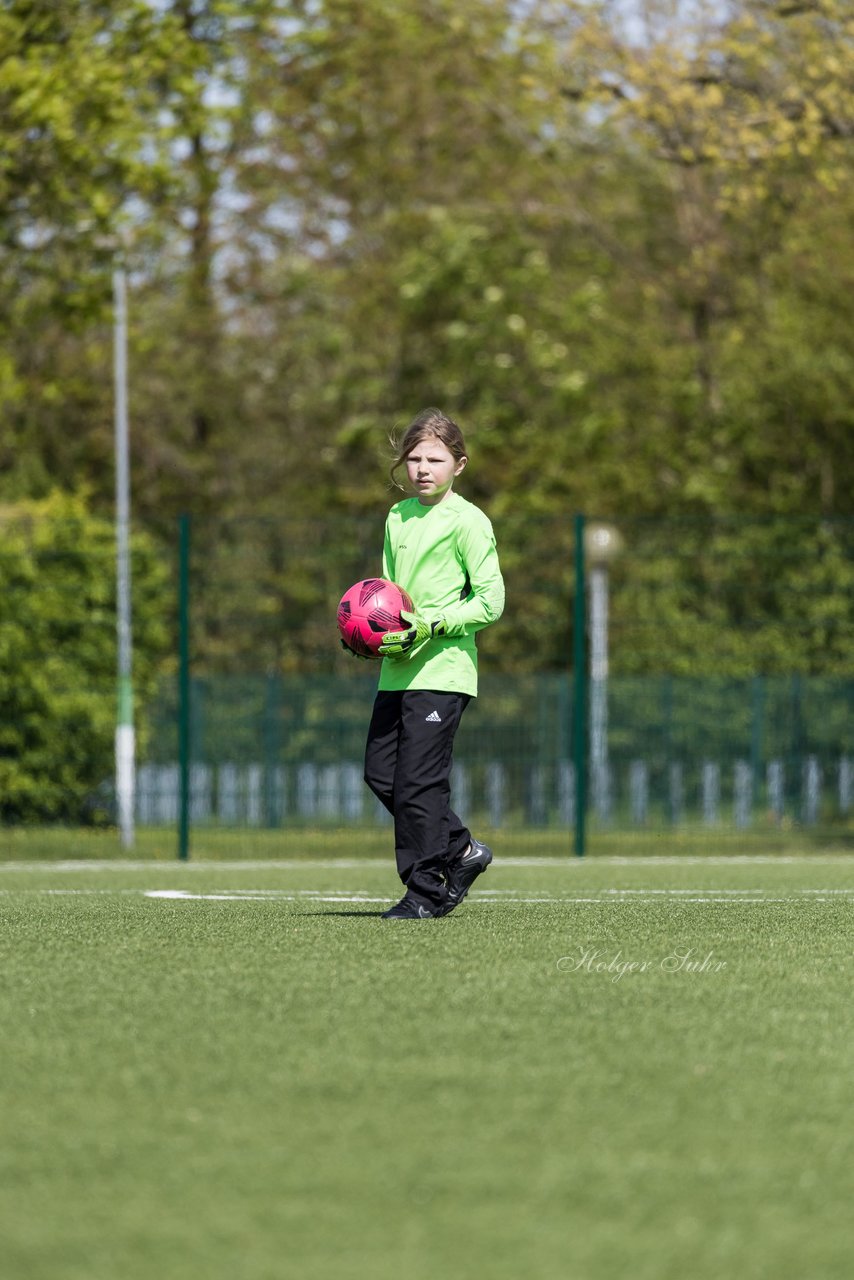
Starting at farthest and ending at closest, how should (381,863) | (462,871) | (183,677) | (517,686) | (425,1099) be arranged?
(517,686) < (183,677) < (381,863) < (462,871) < (425,1099)

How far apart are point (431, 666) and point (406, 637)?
25 cm

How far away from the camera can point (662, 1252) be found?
3004 millimetres

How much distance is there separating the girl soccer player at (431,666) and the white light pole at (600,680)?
10908mm

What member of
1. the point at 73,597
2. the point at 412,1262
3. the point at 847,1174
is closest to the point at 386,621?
the point at 847,1174

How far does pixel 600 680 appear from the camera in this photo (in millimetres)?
18906

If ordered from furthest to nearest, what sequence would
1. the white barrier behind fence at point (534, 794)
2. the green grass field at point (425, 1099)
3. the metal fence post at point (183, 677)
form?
the white barrier behind fence at point (534, 794), the metal fence post at point (183, 677), the green grass field at point (425, 1099)

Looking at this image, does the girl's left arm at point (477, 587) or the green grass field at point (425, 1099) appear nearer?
the green grass field at point (425, 1099)

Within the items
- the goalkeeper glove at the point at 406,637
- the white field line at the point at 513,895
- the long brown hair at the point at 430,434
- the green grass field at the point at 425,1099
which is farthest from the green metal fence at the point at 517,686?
the green grass field at the point at 425,1099

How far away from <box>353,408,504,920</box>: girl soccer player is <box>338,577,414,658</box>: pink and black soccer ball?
3.9 inches

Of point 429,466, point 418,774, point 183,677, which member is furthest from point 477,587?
point 183,677

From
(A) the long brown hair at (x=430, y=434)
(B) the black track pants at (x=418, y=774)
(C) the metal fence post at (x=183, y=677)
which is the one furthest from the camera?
(C) the metal fence post at (x=183, y=677)

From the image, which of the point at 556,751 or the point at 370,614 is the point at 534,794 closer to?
the point at 556,751

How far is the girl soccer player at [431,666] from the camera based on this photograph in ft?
22.7

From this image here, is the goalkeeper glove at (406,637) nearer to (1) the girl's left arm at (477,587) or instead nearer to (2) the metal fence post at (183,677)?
(1) the girl's left arm at (477,587)
